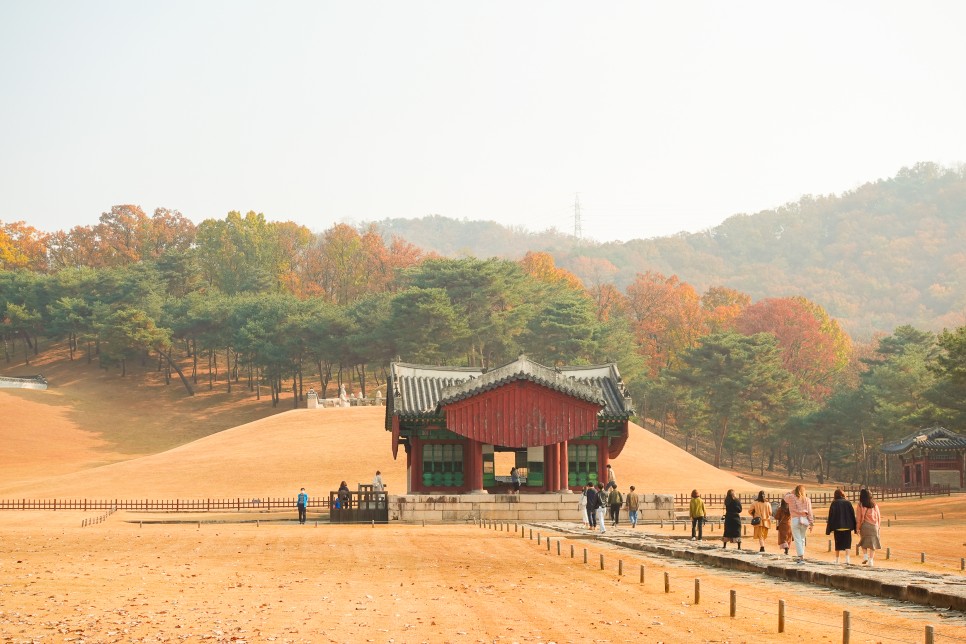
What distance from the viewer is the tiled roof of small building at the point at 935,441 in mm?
79312

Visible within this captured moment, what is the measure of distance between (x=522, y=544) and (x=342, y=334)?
285 ft

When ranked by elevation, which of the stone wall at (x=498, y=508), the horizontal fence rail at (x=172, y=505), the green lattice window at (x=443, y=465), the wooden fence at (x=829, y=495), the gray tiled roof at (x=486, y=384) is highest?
the gray tiled roof at (x=486, y=384)

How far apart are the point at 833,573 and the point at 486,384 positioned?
27.9 meters

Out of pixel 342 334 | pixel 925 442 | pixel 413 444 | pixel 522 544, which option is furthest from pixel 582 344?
pixel 522 544

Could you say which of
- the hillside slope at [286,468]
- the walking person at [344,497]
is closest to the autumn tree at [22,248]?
the hillside slope at [286,468]

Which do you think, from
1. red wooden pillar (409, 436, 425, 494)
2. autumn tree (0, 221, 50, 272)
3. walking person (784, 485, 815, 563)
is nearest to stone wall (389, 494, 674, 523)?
red wooden pillar (409, 436, 425, 494)

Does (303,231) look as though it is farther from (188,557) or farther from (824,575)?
(824,575)

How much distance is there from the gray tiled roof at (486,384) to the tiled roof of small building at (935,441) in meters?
33.4

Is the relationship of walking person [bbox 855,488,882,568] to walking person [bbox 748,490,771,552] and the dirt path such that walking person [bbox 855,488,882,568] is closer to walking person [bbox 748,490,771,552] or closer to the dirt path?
the dirt path

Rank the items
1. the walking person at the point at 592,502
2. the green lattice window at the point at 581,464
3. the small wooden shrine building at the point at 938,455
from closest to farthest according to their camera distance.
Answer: the walking person at the point at 592,502, the green lattice window at the point at 581,464, the small wooden shrine building at the point at 938,455

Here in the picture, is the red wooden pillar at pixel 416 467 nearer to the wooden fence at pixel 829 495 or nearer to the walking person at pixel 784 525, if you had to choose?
the wooden fence at pixel 829 495

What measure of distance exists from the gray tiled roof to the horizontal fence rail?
A: 9.31m

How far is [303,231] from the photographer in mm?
166250

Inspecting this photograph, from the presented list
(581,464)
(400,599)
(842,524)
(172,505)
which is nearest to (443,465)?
(581,464)
